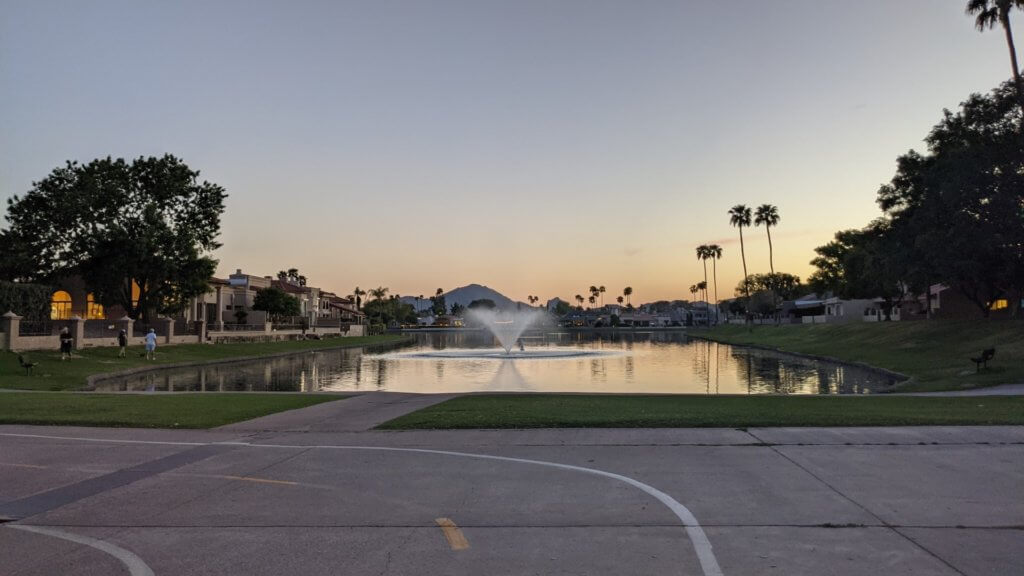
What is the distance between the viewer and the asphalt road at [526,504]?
548 centimetres

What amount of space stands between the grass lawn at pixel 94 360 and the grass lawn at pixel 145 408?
12.6 m

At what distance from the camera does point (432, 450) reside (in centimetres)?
1048

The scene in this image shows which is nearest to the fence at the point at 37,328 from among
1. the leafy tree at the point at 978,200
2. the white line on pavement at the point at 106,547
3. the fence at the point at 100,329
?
the fence at the point at 100,329

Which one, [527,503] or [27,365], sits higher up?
[27,365]

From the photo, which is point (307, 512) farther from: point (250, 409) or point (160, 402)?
point (160, 402)

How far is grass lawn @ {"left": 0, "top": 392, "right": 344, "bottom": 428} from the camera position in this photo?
1396cm

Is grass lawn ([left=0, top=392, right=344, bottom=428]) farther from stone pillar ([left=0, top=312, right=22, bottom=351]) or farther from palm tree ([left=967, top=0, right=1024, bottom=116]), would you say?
palm tree ([left=967, top=0, right=1024, bottom=116])

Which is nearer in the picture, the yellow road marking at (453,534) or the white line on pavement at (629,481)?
the white line on pavement at (629,481)

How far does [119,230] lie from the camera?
51.5 metres

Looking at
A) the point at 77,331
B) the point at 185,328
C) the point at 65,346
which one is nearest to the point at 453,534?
the point at 65,346

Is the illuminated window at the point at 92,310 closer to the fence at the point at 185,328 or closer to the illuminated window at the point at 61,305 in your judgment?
the illuminated window at the point at 61,305

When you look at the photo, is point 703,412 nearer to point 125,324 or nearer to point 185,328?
point 125,324

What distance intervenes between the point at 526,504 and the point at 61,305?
219 ft

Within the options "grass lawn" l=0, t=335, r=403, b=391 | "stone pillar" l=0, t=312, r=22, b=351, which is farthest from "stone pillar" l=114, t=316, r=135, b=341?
"stone pillar" l=0, t=312, r=22, b=351
